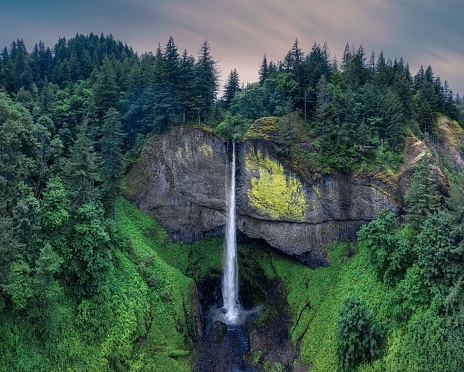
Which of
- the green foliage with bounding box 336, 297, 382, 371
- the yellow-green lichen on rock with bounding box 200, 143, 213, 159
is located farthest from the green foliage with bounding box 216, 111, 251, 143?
the green foliage with bounding box 336, 297, 382, 371

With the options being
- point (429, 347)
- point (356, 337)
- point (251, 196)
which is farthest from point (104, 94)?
point (429, 347)

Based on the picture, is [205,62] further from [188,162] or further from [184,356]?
[184,356]

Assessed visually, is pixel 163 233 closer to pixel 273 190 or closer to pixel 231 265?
pixel 231 265

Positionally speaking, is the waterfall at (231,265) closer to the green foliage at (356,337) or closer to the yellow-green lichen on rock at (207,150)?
the yellow-green lichen on rock at (207,150)

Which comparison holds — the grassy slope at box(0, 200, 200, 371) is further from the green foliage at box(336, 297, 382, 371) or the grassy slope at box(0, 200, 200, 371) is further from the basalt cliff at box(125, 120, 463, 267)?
the green foliage at box(336, 297, 382, 371)

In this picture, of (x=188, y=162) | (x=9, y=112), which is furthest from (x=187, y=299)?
(x=9, y=112)

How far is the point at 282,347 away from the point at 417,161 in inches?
804

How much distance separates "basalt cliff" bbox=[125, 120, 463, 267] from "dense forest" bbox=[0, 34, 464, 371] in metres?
1.33

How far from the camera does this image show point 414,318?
21562mm

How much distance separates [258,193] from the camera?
3453cm

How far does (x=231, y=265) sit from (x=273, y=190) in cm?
950

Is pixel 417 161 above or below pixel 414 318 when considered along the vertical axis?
above

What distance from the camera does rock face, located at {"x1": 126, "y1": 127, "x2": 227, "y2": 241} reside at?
36.1 metres

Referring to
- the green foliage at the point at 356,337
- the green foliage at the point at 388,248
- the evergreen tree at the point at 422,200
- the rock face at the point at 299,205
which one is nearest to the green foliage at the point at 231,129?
the rock face at the point at 299,205
